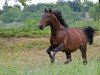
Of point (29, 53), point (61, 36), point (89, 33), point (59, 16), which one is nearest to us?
point (61, 36)

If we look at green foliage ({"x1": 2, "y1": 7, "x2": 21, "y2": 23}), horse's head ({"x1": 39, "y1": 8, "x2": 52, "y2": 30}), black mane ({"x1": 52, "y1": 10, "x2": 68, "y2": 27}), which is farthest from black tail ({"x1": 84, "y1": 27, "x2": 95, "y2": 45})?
green foliage ({"x1": 2, "y1": 7, "x2": 21, "y2": 23})

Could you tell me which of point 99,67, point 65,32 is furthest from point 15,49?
point 99,67

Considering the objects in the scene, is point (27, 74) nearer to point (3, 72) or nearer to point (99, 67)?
point (3, 72)

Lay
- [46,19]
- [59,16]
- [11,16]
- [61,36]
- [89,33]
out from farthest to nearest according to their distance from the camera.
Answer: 1. [11,16]
2. [89,33]
3. [59,16]
4. [61,36]
5. [46,19]

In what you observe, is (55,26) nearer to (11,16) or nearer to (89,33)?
(89,33)

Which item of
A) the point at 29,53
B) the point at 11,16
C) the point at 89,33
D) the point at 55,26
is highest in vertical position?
the point at 55,26

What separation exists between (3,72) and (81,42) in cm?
661

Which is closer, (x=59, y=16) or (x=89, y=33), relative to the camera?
(x=59, y=16)

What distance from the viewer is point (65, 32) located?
1235 cm

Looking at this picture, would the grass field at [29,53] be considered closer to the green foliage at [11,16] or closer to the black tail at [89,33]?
the black tail at [89,33]

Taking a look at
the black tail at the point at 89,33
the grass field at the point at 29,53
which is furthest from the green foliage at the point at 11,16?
the black tail at the point at 89,33

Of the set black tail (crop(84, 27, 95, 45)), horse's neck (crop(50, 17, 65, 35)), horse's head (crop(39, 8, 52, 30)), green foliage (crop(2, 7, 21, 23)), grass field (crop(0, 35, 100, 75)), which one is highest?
horse's head (crop(39, 8, 52, 30))

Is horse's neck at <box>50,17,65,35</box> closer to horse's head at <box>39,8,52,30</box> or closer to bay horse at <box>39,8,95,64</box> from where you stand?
bay horse at <box>39,8,95,64</box>

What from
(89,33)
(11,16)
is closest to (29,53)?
(89,33)
